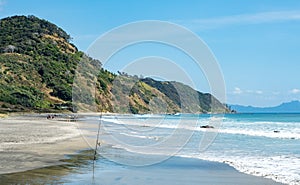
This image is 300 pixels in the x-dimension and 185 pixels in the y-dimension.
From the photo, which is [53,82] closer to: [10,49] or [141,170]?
[10,49]

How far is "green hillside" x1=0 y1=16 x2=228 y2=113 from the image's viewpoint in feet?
268

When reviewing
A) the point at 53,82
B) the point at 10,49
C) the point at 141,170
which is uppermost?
the point at 10,49

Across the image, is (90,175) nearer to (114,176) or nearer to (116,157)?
(114,176)

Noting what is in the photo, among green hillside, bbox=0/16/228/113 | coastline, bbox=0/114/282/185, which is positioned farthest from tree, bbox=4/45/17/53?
coastline, bbox=0/114/282/185

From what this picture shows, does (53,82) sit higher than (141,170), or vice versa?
(53,82)

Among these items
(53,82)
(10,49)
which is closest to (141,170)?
(53,82)

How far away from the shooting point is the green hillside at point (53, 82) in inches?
3214

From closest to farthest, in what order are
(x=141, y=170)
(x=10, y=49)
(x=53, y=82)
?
(x=141, y=170)
(x=53, y=82)
(x=10, y=49)

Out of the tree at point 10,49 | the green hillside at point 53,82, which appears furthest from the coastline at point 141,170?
the tree at point 10,49

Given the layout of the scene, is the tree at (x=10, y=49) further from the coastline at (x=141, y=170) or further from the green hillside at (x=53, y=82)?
the coastline at (x=141, y=170)

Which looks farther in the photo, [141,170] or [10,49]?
[10,49]

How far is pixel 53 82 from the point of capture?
10506cm

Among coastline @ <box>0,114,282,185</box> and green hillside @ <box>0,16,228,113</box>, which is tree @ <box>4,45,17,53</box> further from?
coastline @ <box>0,114,282,185</box>

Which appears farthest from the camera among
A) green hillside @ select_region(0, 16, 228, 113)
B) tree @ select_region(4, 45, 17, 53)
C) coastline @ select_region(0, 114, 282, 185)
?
tree @ select_region(4, 45, 17, 53)
